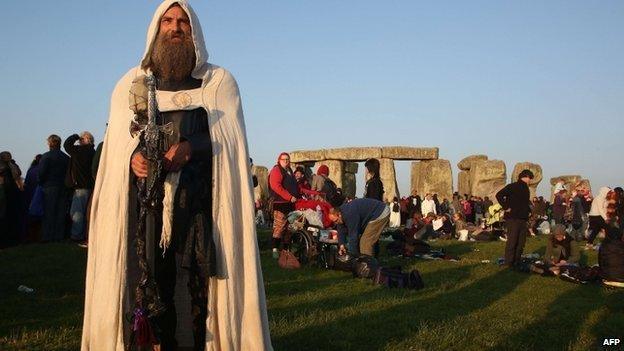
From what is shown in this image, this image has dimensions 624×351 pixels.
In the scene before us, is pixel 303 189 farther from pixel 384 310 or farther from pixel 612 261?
pixel 384 310

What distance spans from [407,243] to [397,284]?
4.24 metres

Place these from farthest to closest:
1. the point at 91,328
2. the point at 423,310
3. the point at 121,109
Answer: the point at 423,310 → the point at 121,109 → the point at 91,328

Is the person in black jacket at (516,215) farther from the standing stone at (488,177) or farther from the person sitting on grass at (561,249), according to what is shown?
the standing stone at (488,177)

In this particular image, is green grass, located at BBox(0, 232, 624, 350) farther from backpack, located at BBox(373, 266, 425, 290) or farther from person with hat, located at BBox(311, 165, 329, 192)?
person with hat, located at BBox(311, 165, 329, 192)

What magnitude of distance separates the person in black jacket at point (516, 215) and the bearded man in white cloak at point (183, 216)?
357 inches

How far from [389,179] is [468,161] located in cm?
567

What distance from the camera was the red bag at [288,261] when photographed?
1044 centimetres

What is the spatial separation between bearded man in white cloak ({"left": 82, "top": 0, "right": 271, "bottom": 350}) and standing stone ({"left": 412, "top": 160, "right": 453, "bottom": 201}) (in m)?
30.6

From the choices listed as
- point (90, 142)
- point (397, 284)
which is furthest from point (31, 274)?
point (397, 284)

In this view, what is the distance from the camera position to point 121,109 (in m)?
3.67

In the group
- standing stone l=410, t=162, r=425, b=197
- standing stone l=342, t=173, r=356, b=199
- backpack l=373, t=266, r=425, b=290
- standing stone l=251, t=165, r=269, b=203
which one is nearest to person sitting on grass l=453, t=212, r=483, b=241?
standing stone l=251, t=165, r=269, b=203

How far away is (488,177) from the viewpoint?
109 ft

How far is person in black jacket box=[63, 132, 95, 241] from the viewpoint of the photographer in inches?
457

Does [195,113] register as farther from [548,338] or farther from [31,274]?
[31,274]
